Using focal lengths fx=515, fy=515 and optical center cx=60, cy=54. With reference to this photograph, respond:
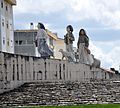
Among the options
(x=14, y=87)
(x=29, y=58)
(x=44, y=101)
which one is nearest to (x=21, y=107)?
(x=44, y=101)

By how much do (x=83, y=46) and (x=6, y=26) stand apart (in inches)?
1358

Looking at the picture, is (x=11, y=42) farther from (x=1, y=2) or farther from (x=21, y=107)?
(x=21, y=107)

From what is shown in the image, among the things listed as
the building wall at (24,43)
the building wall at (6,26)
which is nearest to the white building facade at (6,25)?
the building wall at (6,26)

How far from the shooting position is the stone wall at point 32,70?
23172 millimetres

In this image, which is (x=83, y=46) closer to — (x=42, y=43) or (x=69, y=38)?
(x=69, y=38)

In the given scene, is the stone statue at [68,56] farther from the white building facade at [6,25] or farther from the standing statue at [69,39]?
the white building facade at [6,25]

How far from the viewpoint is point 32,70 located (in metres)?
26.3

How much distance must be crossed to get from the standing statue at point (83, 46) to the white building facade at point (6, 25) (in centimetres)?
2958

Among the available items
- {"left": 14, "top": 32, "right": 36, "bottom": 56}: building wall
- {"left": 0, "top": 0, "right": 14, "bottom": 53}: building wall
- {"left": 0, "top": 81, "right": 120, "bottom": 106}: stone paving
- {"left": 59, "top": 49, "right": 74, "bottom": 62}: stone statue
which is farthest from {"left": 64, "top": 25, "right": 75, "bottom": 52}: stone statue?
{"left": 14, "top": 32, "right": 36, "bottom": 56}: building wall

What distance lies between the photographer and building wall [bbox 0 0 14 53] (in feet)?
216

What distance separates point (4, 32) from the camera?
66625mm

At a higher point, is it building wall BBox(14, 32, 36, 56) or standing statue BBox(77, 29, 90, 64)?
building wall BBox(14, 32, 36, 56)

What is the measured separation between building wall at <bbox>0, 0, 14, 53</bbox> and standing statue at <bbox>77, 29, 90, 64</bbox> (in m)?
30.0

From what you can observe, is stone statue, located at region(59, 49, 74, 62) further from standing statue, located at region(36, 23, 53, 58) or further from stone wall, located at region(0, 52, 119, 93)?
standing statue, located at region(36, 23, 53, 58)
